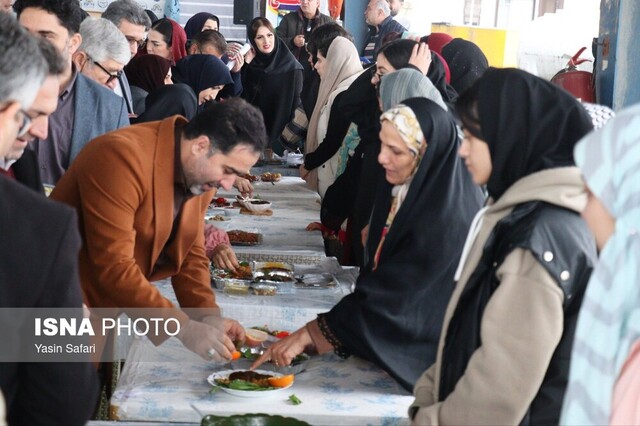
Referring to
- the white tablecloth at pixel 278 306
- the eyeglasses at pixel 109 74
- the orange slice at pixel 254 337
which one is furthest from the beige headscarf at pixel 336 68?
the orange slice at pixel 254 337

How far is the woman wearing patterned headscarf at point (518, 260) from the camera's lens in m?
1.69

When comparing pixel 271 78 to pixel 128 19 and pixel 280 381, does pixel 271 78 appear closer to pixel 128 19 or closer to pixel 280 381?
pixel 128 19

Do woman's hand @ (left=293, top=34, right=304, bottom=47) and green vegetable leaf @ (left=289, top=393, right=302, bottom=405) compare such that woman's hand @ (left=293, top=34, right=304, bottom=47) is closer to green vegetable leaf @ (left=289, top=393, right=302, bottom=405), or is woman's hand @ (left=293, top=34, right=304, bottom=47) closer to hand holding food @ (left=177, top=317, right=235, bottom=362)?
hand holding food @ (left=177, top=317, right=235, bottom=362)

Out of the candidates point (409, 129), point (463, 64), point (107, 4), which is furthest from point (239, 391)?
point (107, 4)

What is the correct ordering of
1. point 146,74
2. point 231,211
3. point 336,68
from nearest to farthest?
1. point 231,211
2. point 146,74
3. point 336,68

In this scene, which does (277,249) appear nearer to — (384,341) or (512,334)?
(384,341)

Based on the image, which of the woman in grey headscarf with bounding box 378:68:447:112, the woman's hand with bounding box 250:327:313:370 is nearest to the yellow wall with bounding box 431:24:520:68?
the woman in grey headscarf with bounding box 378:68:447:112

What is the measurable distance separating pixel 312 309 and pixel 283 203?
7.15ft

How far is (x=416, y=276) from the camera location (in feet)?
7.80

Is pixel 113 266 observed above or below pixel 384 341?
above

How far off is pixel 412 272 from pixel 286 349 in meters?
0.39

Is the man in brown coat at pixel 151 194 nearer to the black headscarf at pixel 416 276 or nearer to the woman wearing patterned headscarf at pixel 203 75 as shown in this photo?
the black headscarf at pixel 416 276

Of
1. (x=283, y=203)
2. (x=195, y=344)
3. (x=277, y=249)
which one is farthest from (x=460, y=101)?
(x=283, y=203)

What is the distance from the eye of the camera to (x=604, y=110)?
277cm
